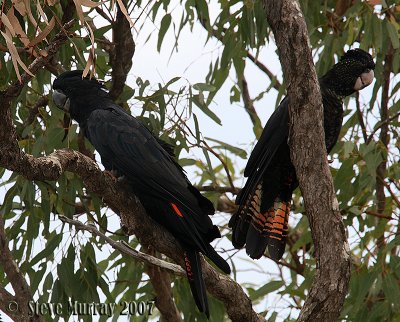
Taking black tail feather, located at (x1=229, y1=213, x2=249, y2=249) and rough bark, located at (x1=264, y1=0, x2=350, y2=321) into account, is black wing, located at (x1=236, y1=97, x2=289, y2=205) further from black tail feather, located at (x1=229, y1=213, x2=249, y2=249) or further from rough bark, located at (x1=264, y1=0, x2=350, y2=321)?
rough bark, located at (x1=264, y1=0, x2=350, y2=321)

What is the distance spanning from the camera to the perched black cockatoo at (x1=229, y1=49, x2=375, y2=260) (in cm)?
369

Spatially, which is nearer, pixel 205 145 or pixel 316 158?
pixel 316 158

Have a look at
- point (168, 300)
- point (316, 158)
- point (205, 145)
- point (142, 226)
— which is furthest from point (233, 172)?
point (316, 158)

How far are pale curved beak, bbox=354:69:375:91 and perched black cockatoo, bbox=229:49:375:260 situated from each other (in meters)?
0.02

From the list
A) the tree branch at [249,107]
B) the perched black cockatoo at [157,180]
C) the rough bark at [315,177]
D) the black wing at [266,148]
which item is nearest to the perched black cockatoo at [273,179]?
the black wing at [266,148]

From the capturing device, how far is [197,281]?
10.7ft

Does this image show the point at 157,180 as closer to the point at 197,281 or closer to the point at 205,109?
the point at 197,281

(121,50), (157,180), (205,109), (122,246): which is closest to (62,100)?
(121,50)

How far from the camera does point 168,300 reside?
4.20m

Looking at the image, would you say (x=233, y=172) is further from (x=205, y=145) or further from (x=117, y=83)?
(x=117, y=83)

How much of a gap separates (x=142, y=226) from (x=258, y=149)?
0.63 m

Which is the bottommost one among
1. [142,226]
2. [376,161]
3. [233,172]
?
[142,226]

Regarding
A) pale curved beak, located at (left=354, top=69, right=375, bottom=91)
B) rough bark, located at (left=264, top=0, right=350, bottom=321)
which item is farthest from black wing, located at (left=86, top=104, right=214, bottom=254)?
pale curved beak, located at (left=354, top=69, right=375, bottom=91)

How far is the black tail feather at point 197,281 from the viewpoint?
3.25 m
